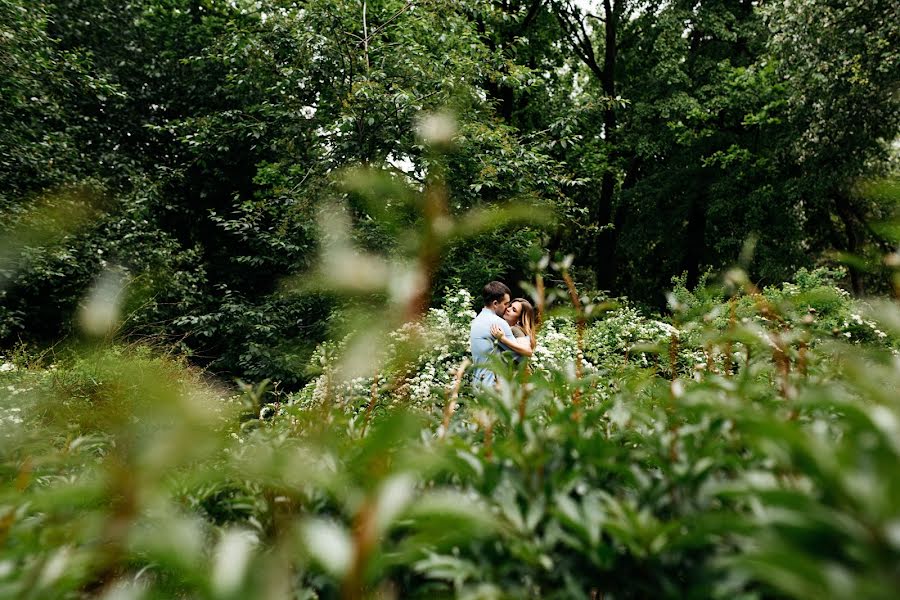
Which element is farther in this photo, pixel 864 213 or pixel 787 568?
pixel 864 213

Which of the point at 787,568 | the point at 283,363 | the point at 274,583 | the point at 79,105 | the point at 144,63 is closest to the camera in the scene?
the point at 787,568

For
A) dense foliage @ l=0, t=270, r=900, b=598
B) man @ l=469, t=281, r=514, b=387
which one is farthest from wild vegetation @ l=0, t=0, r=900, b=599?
man @ l=469, t=281, r=514, b=387

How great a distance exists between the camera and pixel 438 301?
757 cm

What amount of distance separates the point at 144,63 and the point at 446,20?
285 inches

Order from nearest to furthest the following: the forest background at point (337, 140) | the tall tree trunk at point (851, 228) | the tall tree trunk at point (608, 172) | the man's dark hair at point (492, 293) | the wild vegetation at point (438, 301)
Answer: the wild vegetation at point (438, 301) → the man's dark hair at point (492, 293) → the forest background at point (337, 140) → the tall tree trunk at point (851, 228) → the tall tree trunk at point (608, 172)

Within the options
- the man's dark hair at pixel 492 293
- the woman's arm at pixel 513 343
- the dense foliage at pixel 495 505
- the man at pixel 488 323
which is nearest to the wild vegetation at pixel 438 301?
the dense foliage at pixel 495 505

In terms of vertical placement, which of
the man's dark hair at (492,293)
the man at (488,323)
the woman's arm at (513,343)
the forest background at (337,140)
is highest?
the forest background at (337,140)

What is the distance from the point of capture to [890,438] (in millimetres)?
552

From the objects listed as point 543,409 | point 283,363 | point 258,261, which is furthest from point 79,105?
point 543,409

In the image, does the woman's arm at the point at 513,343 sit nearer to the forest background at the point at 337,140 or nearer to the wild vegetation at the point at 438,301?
the wild vegetation at the point at 438,301

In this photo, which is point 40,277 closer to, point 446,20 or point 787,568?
point 446,20

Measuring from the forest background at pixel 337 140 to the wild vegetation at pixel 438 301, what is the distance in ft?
0.24

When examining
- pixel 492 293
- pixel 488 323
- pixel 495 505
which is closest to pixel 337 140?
pixel 492 293

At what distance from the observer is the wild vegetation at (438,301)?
704 mm
